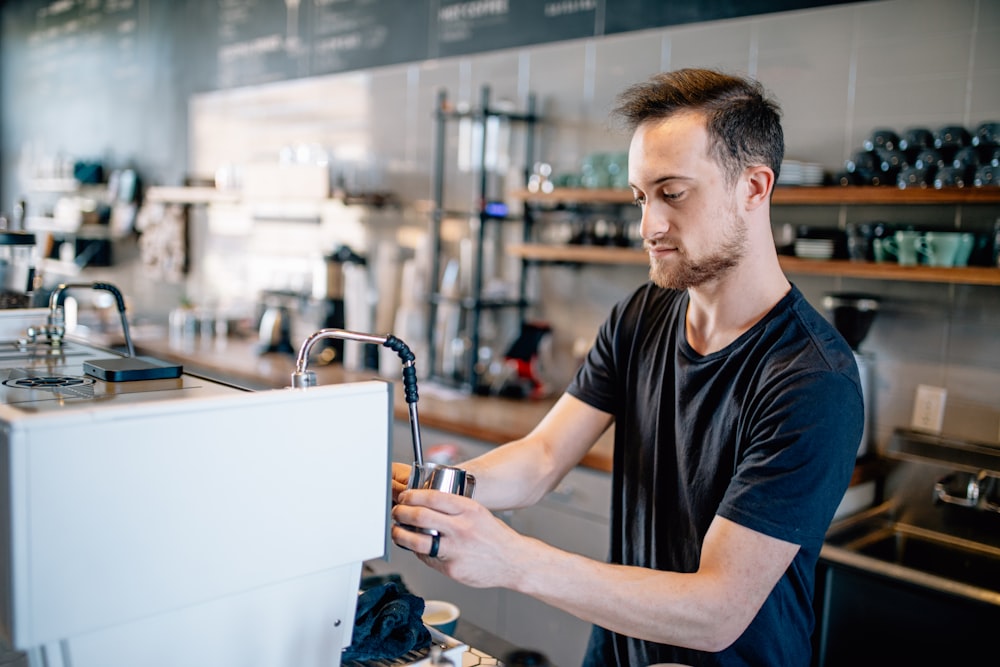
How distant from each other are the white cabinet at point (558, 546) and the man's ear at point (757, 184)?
1.33 meters

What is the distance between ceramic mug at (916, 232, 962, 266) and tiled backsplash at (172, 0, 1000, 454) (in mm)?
206

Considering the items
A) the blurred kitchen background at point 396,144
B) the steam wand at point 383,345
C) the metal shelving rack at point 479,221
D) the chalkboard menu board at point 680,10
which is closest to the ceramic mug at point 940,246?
the blurred kitchen background at point 396,144

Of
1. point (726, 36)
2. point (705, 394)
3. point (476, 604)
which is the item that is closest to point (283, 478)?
point (705, 394)

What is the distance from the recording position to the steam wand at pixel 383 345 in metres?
1.06

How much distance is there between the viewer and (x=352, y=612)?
116 centimetres

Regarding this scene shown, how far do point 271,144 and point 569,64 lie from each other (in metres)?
2.10

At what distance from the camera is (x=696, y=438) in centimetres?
147

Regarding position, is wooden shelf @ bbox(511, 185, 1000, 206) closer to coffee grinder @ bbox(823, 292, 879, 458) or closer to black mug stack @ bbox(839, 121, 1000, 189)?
black mug stack @ bbox(839, 121, 1000, 189)

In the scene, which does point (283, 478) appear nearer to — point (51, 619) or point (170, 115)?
point (51, 619)

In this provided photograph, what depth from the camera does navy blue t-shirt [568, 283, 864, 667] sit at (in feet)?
4.11

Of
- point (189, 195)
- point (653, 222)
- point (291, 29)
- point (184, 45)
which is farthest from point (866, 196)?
point (184, 45)

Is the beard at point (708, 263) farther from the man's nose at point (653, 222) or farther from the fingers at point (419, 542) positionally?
the fingers at point (419, 542)

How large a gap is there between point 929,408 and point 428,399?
1.72 metres

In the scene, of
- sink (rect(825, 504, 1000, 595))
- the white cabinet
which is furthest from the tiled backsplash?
the white cabinet
